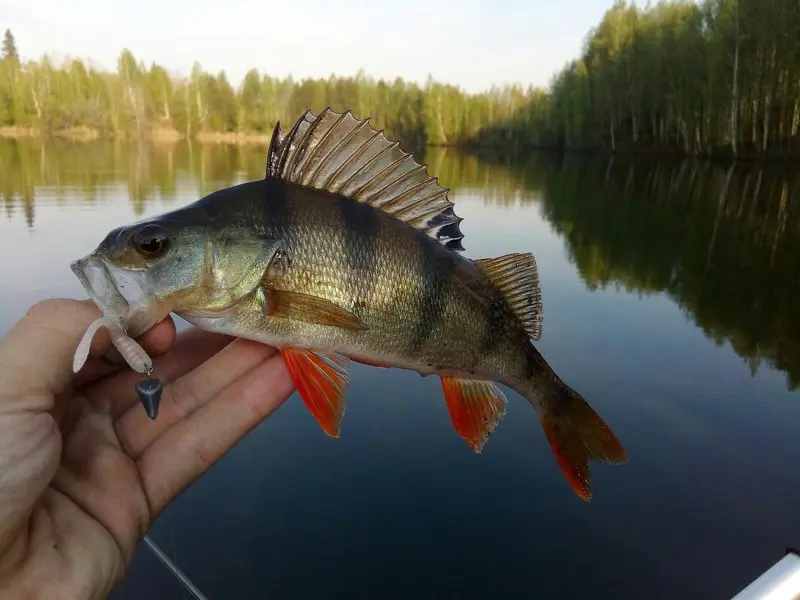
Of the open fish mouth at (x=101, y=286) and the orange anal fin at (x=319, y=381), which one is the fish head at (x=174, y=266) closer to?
the open fish mouth at (x=101, y=286)

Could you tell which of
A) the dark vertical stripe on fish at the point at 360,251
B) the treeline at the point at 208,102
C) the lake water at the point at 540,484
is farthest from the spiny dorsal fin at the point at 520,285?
the treeline at the point at 208,102

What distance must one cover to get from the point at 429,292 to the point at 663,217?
1756 cm

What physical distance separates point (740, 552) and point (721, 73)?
4031 centimetres

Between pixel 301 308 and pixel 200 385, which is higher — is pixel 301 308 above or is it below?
above

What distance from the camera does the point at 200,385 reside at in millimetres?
2273

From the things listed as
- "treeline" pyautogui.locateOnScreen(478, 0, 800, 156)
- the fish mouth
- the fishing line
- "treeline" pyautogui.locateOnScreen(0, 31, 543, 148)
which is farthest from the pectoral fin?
"treeline" pyautogui.locateOnScreen(0, 31, 543, 148)

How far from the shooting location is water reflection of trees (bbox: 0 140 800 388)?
916cm

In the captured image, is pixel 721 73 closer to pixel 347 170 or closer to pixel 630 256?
pixel 630 256

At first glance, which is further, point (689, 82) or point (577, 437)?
point (689, 82)

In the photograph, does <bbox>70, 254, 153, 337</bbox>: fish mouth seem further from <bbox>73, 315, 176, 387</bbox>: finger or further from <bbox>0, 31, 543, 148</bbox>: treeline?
<bbox>0, 31, 543, 148</bbox>: treeline

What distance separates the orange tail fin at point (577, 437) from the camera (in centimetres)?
221

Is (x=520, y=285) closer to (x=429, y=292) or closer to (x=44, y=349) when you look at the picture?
(x=429, y=292)

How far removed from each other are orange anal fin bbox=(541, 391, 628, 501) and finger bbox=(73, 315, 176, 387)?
146 cm

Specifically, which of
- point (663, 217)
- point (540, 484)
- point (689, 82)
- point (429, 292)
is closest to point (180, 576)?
point (429, 292)
